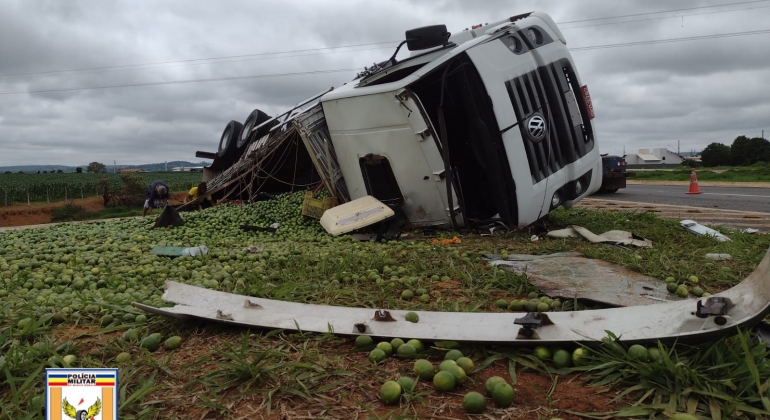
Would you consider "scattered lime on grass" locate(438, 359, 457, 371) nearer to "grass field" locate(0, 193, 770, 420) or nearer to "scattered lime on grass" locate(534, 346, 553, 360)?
"grass field" locate(0, 193, 770, 420)

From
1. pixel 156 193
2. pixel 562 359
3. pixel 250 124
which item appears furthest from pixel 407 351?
pixel 156 193

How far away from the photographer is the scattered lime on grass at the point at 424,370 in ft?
7.61

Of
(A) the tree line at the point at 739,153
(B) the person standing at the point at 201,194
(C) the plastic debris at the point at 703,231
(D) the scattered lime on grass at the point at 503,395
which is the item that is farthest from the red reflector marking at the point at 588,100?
(A) the tree line at the point at 739,153

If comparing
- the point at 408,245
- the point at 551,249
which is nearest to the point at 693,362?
the point at 551,249

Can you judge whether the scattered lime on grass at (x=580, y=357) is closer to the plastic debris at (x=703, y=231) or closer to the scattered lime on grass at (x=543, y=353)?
the scattered lime on grass at (x=543, y=353)

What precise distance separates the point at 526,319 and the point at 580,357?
32 centimetres

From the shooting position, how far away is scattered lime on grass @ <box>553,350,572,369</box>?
7.83ft

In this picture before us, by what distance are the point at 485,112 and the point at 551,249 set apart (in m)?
1.96

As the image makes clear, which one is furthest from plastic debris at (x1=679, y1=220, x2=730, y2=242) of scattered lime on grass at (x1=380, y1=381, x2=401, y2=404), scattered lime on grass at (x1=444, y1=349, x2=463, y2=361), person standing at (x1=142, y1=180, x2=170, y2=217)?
person standing at (x1=142, y1=180, x2=170, y2=217)

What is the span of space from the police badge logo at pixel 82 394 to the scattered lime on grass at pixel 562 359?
5.98 ft

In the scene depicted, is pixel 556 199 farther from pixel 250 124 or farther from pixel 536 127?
pixel 250 124

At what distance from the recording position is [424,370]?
7.61 feet

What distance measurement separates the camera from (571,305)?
332 cm

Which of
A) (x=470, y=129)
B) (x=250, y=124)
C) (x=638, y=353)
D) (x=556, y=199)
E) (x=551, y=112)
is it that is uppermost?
(x=250, y=124)
